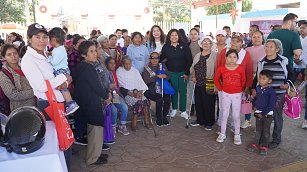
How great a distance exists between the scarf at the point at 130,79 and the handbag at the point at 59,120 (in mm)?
2328

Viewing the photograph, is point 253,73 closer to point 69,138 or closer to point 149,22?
point 69,138

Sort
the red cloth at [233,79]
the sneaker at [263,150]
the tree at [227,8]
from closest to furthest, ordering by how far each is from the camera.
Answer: the sneaker at [263,150] < the red cloth at [233,79] < the tree at [227,8]

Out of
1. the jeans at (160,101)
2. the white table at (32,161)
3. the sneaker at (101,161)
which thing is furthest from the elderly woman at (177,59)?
the white table at (32,161)

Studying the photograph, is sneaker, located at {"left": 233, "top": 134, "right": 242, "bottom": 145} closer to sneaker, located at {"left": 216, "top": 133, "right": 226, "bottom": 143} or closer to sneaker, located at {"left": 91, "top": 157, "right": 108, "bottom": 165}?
sneaker, located at {"left": 216, "top": 133, "right": 226, "bottom": 143}

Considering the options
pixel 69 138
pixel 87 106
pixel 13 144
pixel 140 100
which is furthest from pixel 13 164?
pixel 140 100

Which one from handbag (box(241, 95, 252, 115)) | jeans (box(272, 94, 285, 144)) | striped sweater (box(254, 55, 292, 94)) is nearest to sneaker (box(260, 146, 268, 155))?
jeans (box(272, 94, 285, 144))

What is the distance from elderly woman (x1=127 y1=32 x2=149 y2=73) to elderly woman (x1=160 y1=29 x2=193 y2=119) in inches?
14.2

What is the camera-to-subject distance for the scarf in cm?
494

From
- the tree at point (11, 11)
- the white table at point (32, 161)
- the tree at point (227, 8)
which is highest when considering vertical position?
the tree at point (227, 8)

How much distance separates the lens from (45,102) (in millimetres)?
2795

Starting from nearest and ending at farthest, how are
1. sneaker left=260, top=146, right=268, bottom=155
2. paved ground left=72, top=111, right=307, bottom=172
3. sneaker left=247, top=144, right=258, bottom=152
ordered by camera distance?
1. paved ground left=72, top=111, right=307, bottom=172
2. sneaker left=260, top=146, right=268, bottom=155
3. sneaker left=247, top=144, right=258, bottom=152

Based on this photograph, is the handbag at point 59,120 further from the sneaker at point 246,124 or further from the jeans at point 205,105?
the sneaker at point 246,124

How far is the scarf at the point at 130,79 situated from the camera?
4938 millimetres

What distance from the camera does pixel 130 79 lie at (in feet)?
16.3
